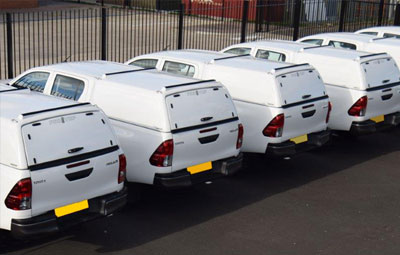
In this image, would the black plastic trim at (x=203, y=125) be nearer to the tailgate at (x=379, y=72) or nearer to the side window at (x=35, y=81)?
the side window at (x=35, y=81)

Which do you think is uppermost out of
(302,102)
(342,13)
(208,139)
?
(342,13)

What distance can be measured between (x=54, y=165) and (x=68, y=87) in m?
2.85

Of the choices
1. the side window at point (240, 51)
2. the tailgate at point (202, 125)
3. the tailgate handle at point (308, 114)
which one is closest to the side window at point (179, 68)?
the tailgate handle at point (308, 114)

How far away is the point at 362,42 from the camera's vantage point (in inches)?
595

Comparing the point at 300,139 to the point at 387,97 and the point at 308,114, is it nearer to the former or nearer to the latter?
the point at 308,114

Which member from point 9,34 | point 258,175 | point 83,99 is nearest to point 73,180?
point 83,99

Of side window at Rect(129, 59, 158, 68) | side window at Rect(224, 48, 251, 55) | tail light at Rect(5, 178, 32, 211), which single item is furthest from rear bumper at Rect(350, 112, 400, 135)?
tail light at Rect(5, 178, 32, 211)

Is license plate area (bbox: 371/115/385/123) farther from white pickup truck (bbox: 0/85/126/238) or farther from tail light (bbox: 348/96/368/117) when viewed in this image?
white pickup truck (bbox: 0/85/126/238)

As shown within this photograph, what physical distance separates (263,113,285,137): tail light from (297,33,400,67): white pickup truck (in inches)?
215

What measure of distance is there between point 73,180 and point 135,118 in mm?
1793

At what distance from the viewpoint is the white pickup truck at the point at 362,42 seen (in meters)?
14.8

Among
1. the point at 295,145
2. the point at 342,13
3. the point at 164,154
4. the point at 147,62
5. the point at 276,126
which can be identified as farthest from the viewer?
the point at 342,13

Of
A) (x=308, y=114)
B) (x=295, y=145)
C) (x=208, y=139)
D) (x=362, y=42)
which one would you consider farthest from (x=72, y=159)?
(x=362, y=42)

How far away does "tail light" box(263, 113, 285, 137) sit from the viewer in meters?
10.3
